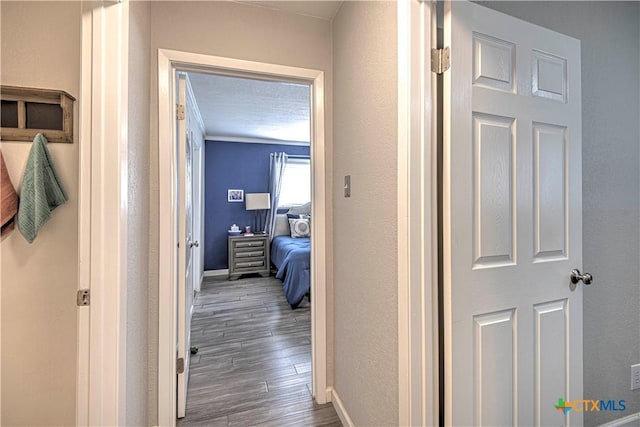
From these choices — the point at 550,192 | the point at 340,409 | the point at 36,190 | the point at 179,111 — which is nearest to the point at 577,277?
the point at 550,192

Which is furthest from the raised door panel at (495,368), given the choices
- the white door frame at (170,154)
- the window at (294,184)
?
the window at (294,184)

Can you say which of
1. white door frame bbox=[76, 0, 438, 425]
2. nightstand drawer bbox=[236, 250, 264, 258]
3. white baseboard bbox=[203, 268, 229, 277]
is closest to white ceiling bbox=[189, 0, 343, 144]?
Result: white door frame bbox=[76, 0, 438, 425]

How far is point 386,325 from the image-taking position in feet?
3.84

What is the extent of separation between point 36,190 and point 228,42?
1.19 metres

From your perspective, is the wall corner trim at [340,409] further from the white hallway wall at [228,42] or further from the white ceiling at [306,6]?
the white ceiling at [306,6]

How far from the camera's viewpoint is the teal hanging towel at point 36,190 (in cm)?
116

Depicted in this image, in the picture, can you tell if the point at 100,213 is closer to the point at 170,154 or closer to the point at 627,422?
the point at 170,154

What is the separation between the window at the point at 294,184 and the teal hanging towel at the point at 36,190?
164 inches

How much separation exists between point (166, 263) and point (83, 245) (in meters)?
0.61

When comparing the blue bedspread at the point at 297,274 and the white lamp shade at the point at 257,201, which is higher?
the white lamp shade at the point at 257,201

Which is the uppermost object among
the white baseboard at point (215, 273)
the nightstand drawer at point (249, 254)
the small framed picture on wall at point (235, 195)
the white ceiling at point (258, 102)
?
the white ceiling at point (258, 102)

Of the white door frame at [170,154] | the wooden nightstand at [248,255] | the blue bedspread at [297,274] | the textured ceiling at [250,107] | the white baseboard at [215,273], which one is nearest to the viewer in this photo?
the white door frame at [170,154]

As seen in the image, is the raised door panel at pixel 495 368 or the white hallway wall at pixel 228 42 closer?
the raised door panel at pixel 495 368

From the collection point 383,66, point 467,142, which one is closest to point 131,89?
point 383,66
